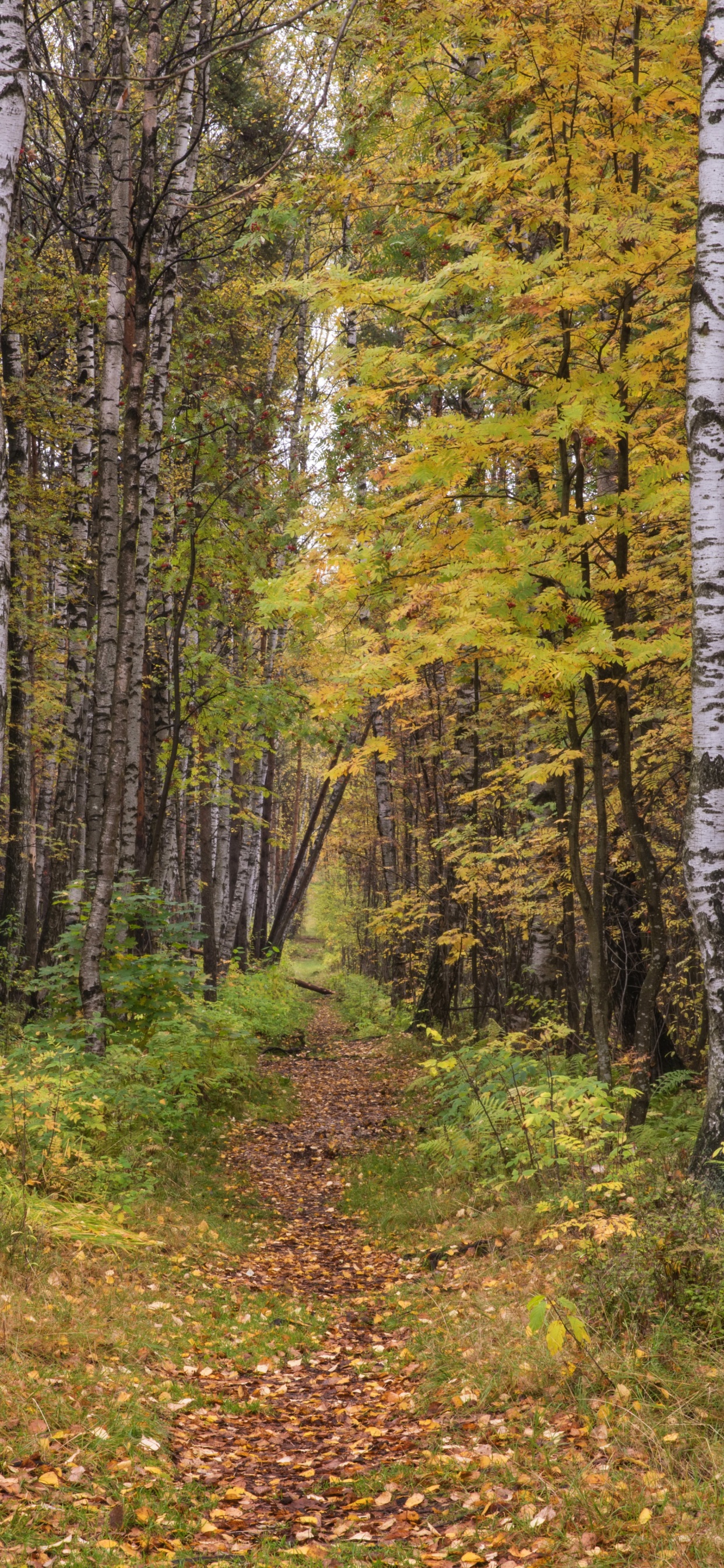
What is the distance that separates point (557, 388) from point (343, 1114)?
336 inches

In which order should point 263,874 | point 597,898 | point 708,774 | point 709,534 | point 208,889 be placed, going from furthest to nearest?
point 263,874 → point 208,889 → point 597,898 → point 709,534 → point 708,774

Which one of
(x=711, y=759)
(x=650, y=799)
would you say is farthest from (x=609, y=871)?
(x=711, y=759)

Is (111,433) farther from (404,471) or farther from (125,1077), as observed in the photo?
(125,1077)

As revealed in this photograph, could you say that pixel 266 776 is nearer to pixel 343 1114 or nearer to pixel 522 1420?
pixel 343 1114

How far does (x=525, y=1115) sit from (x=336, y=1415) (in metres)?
2.38

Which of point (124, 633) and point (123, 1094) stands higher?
point (124, 633)

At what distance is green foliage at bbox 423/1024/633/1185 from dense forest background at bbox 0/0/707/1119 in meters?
0.56

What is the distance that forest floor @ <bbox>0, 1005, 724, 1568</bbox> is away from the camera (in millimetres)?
3268

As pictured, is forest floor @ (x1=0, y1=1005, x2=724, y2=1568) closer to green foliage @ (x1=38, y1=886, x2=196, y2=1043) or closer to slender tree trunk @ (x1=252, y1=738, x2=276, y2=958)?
green foliage @ (x1=38, y1=886, x2=196, y2=1043)

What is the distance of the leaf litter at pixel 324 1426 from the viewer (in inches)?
139

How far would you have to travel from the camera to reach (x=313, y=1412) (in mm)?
4723

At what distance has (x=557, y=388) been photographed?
20.4 feet

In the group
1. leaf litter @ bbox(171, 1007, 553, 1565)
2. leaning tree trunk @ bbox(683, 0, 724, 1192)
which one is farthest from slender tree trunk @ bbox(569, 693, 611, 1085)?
leaf litter @ bbox(171, 1007, 553, 1565)

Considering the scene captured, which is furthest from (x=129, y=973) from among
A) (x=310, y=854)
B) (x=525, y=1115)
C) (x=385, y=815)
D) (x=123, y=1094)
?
(x=310, y=854)
